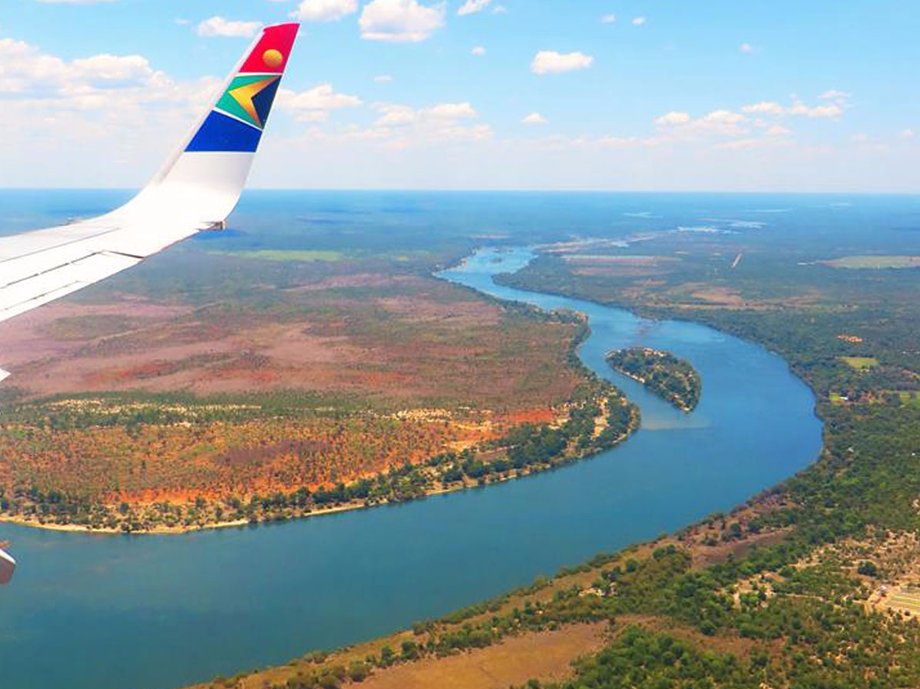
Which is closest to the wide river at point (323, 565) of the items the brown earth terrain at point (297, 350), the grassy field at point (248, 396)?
the grassy field at point (248, 396)

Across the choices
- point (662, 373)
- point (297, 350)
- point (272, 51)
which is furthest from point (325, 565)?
point (297, 350)

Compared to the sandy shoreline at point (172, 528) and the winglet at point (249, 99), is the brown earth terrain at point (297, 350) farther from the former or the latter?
the winglet at point (249, 99)

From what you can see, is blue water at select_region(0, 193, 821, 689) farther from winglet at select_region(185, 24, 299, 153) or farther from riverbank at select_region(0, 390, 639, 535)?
winglet at select_region(185, 24, 299, 153)

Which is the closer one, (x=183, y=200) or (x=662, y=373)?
(x=183, y=200)

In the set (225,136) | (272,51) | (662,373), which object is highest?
(272,51)

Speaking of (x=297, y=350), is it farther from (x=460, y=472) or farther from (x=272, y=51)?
(x=272, y=51)

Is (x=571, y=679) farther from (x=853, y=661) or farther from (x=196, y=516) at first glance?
(x=196, y=516)

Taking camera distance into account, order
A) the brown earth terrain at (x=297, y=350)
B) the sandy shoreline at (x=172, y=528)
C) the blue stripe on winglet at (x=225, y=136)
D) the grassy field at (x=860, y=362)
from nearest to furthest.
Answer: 1. the blue stripe on winglet at (x=225, y=136)
2. the sandy shoreline at (x=172, y=528)
3. the brown earth terrain at (x=297, y=350)
4. the grassy field at (x=860, y=362)

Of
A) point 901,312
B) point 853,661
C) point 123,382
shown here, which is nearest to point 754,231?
point 901,312
